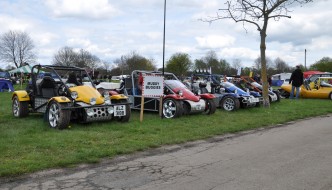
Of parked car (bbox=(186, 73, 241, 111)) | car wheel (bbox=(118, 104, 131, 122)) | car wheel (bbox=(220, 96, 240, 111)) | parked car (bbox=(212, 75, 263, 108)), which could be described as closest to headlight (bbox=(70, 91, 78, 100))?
car wheel (bbox=(118, 104, 131, 122))

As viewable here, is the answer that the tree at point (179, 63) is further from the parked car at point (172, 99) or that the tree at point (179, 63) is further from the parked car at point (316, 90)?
the parked car at point (172, 99)

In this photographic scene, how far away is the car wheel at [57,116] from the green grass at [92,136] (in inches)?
8.3

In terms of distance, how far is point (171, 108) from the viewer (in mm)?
12578

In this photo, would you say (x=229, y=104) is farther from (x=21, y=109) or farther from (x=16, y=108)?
(x=16, y=108)

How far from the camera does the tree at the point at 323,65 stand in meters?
82.7

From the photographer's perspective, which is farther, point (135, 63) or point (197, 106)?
point (135, 63)

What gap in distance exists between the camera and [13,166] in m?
5.93

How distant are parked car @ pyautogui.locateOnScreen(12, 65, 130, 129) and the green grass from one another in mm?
281

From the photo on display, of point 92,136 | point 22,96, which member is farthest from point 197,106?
point 22,96

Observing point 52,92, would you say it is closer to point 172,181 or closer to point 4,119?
point 4,119

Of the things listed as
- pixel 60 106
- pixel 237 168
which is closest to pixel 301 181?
pixel 237 168

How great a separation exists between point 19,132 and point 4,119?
119 inches

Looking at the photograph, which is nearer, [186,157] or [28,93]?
[186,157]

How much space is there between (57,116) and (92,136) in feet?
5.49
